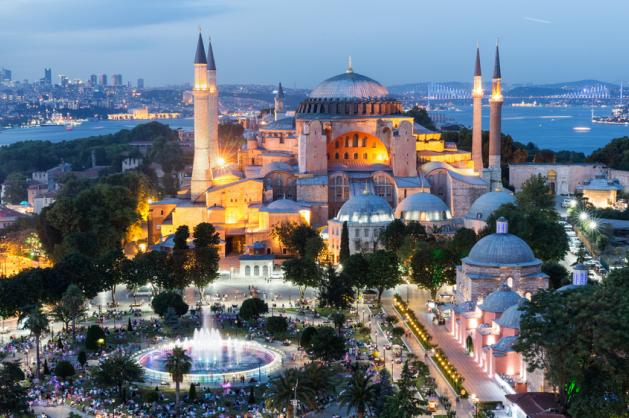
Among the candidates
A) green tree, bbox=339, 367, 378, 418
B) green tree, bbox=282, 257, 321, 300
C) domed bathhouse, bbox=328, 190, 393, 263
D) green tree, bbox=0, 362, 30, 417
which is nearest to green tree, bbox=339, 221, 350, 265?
domed bathhouse, bbox=328, 190, 393, 263

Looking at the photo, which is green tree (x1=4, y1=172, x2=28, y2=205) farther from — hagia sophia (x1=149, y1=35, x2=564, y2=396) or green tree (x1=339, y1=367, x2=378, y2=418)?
green tree (x1=339, y1=367, x2=378, y2=418)

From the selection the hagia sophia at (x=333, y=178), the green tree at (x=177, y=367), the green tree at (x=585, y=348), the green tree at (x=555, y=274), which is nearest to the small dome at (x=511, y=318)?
the green tree at (x=585, y=348)

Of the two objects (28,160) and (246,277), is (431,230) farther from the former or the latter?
(28,160)

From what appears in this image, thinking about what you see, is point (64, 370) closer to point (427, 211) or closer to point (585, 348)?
point (585, 348)

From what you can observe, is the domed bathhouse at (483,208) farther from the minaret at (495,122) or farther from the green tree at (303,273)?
the green tree at (303,273)

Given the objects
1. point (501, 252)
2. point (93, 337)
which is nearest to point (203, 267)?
point (93, 337)
